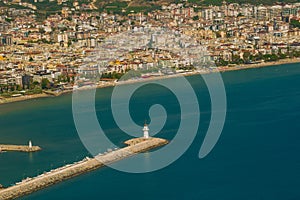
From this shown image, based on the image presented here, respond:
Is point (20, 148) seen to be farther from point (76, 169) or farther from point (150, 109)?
point (150, 109)

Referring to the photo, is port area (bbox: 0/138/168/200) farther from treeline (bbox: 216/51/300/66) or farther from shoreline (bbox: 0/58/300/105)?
treeline (bbox: 216/51/300/66)

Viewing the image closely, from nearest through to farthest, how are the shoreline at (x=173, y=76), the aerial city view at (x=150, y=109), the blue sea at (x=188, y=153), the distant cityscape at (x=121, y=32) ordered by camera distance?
the blue sea at (x=188, y=153)
the aerial city view at (x=150, y=109)
the shoreline at (x=173, y=76)
the distant cityscape at (x=121, y=32)

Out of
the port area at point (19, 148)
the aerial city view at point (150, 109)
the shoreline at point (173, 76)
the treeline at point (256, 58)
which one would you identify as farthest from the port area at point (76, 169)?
the treeline at point (256, 58)

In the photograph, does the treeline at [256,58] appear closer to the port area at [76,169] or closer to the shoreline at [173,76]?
the shoreline at [173,76]

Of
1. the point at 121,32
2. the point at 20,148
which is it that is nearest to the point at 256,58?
the point at 121,32

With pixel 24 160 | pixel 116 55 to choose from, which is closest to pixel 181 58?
pixel 116 55
